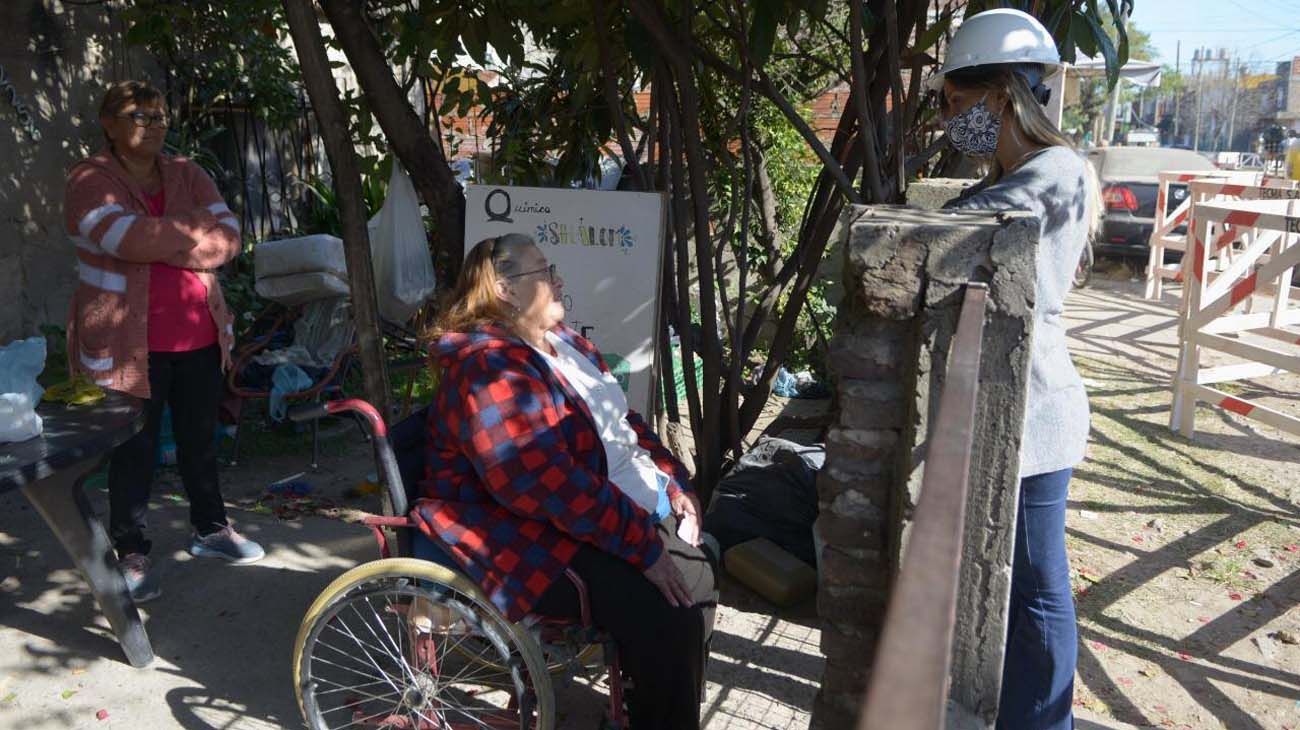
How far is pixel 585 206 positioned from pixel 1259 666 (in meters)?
3.03

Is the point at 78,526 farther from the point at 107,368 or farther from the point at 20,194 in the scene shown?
the point at 20,194

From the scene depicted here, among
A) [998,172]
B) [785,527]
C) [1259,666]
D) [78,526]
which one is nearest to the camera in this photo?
[998,172]

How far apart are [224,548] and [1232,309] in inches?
234

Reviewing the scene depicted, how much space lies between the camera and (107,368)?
360 cm

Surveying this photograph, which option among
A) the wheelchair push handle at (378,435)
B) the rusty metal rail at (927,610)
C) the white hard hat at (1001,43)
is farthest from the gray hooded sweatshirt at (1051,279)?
the wheelchair push handle at (378,435)

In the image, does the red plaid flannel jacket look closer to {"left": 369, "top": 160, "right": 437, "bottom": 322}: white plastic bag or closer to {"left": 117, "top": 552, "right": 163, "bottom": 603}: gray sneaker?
{"left": 117, "top": 552, "right": 163, "bottom": 603}: gray sneaker

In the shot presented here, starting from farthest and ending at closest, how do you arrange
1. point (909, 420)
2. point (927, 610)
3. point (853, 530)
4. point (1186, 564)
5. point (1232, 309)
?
point (1232, 309)
point (1186, 564)
point (853, 530)
point (909, 420)
point (927, 610)

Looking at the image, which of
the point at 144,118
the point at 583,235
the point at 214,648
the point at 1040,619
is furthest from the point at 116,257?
the point at 1040,619

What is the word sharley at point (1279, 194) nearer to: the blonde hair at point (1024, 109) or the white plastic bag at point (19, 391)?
the blonde hair at point (1024, 109)

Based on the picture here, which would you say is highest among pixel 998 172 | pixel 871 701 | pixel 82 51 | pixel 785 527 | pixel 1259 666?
pixel 82 51

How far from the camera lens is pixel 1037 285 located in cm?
217

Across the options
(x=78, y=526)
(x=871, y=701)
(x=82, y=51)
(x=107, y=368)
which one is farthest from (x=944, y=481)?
(x=82, y=51)

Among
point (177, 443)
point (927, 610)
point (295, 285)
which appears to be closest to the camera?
point (927, 610)

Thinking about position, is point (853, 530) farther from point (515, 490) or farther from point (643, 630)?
point (515, 490)
